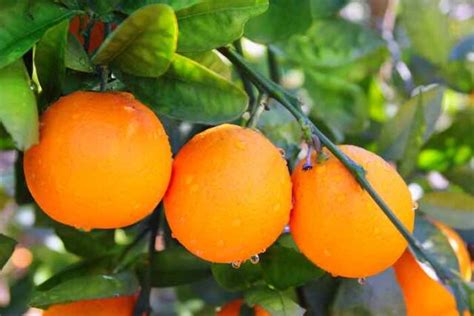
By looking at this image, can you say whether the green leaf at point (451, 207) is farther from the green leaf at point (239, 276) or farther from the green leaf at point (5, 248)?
the green leaf at point (5, 248)

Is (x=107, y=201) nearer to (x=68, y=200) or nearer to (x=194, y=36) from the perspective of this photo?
(x=68, y=200)

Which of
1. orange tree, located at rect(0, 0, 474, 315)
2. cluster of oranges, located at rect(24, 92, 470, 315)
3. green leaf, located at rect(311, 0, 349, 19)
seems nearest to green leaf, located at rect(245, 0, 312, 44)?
orange tree, located at rect(0, 0, 474, 315)

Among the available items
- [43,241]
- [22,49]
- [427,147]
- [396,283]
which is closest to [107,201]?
[22,49]

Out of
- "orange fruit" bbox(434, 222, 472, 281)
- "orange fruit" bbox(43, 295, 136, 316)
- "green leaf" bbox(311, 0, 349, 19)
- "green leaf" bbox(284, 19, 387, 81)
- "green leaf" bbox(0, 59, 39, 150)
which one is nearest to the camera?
"green leaf" bbox(0, 59, 39, 150)

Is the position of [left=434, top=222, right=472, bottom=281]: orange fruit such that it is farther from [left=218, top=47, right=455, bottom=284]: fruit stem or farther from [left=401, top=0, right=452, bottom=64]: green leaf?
[left=401, top=0, right=452, bottom=64]: green leaf

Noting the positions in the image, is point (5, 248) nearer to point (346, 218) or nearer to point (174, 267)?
point (174, 267)

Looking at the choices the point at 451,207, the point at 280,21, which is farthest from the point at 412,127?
the point at 280,21
